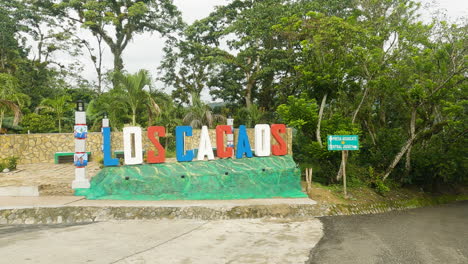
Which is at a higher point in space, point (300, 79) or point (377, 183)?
point (300, 79)

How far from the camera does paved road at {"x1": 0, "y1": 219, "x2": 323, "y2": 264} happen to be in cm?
702

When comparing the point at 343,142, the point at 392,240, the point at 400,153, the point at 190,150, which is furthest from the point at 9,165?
the point at 400,153

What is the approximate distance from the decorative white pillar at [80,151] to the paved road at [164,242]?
111 inches

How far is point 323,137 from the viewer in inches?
612

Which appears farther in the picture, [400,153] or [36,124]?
[36,124]

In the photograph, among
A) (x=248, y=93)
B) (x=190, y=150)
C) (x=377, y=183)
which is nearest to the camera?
(x=190, y=150)

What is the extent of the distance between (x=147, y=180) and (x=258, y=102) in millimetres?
16578

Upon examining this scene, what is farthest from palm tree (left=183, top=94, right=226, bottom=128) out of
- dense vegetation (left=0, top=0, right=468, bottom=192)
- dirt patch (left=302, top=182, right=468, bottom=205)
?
dirt patch (left=302, top=182, right=468, bottom=205)

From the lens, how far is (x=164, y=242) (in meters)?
8.10

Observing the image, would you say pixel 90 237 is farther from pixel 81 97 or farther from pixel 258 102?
Result: pixel 81 97

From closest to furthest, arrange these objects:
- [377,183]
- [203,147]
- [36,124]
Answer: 1. [203,147]
2. [377,183]
3. [36,124]

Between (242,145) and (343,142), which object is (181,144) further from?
(343,142)

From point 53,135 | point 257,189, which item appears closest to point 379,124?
point 257,189

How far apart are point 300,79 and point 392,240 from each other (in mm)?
11299
